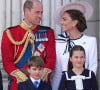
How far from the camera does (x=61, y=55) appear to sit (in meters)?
5.04

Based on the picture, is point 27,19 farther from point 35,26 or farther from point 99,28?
point 99,28

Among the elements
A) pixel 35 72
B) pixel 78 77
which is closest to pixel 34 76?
pixel 35 72

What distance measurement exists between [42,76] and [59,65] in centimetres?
35

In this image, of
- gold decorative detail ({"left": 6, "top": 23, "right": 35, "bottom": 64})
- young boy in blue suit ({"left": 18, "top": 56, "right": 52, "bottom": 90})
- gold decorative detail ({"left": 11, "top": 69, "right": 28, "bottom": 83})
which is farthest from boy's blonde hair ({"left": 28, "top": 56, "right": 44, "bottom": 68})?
gold decorative detail ({"left": 6, "top": 23, "right": 35, "bottom": 64})

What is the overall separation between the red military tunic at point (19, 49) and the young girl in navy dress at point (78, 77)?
1.03ft

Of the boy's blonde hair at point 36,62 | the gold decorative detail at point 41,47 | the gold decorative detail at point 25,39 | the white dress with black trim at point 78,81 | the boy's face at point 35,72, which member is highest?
the gold decorative detail at point 25,39

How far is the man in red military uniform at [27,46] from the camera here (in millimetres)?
4891

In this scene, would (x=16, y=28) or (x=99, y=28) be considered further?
(x=99, y=28)

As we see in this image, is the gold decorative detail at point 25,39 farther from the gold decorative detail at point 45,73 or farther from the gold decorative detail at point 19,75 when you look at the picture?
the gold decorative detail at point 45,73

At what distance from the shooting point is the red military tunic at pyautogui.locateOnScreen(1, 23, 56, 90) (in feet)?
16.0

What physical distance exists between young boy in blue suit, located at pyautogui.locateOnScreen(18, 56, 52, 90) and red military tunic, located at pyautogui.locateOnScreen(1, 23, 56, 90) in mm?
173

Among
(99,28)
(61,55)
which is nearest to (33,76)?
(61,55)

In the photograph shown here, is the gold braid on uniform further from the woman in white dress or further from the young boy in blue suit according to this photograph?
the woman in white dress

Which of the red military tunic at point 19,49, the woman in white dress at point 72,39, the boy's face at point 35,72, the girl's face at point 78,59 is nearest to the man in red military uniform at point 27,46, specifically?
the red military tunic at point 19,49
